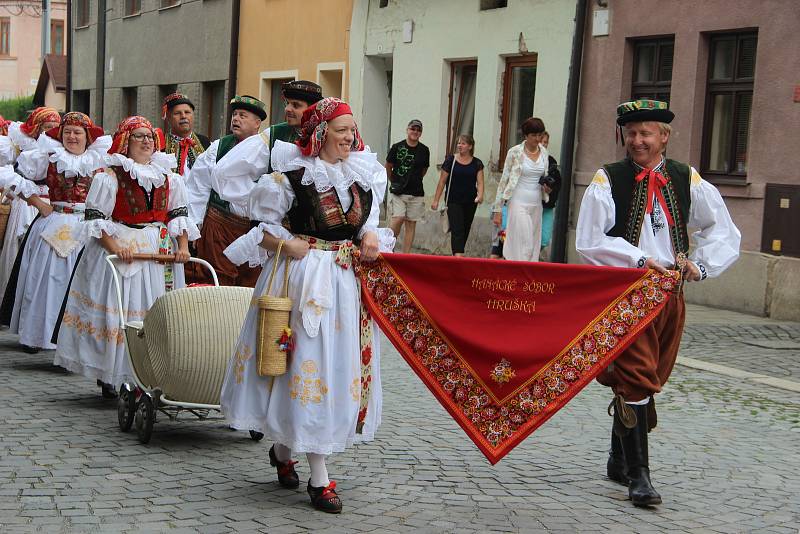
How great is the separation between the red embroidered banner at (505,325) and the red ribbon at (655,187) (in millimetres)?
342

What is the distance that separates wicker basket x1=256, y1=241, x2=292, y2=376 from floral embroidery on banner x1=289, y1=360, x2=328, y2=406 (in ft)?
0.28

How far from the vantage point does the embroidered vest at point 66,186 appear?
10.1 m

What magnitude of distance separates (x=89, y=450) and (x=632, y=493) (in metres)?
2.79

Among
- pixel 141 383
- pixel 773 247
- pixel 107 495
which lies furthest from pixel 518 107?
pixel 107 495

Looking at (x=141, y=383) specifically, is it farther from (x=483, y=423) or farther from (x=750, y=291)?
(x=750, y=291)

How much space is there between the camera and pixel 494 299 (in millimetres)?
6078

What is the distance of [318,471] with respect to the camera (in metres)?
5.83

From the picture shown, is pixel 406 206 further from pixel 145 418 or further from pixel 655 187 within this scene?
pixel 655 187

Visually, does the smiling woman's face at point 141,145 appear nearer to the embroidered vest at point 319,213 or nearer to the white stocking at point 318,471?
the embroidered vest at point 319,213

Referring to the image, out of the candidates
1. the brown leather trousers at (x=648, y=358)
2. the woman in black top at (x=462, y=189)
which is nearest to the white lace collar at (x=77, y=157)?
the brown leather trousers at (x=648, y=358)

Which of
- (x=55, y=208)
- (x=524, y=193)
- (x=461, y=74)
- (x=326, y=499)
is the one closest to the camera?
(x=326, y=499)

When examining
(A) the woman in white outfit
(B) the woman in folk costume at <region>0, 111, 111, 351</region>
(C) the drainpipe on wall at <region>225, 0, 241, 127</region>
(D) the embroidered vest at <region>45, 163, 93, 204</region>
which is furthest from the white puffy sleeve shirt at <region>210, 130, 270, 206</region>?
(C) the drainpipe on wall at <region>225, 0, 241, 127</region>

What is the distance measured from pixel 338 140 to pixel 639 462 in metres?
2.05

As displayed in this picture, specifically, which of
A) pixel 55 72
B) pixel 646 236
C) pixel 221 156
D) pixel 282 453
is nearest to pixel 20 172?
pixel 221 156
